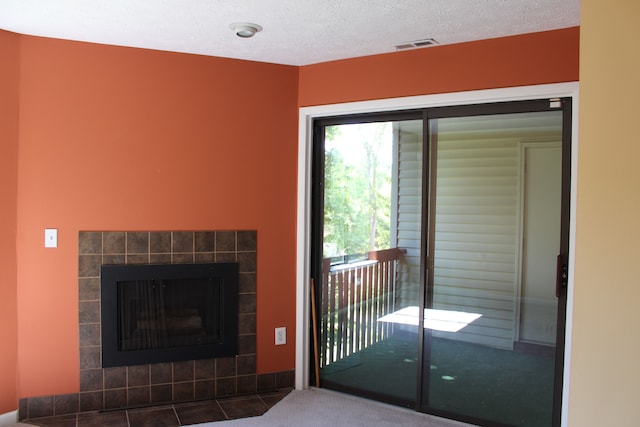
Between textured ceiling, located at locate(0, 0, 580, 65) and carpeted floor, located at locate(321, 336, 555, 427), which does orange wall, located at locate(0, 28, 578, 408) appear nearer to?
textured ceiling, located at locate(0, 0, 580, 65)

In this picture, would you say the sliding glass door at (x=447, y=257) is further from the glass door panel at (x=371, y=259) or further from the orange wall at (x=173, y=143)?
the orange wall at (x=173, y=143)

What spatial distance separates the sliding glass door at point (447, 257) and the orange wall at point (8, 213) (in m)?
1.98

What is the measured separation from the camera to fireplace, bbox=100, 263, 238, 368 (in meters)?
3.31

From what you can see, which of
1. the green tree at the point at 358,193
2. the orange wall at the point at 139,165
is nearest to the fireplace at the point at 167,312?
the orange wall at the point at 139,165

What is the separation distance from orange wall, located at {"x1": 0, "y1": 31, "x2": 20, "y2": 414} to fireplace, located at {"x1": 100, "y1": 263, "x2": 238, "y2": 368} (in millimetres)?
520

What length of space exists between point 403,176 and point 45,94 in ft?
7.74

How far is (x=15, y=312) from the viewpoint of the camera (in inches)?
123

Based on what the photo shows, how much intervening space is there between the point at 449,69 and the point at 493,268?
50.1 inches

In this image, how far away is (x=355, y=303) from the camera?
371cm

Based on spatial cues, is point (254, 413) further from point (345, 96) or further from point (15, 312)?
point (345, 96)

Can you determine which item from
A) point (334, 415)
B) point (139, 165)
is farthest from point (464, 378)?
point (139, 165)

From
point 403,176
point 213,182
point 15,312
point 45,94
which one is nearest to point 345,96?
point 403,176

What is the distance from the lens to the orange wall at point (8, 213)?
3039 mm

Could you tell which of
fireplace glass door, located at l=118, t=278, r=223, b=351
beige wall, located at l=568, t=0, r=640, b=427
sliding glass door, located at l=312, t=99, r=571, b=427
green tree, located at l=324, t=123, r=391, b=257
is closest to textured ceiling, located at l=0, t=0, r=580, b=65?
sliding glass door, located at l=312, t=99, r=571, b=427
